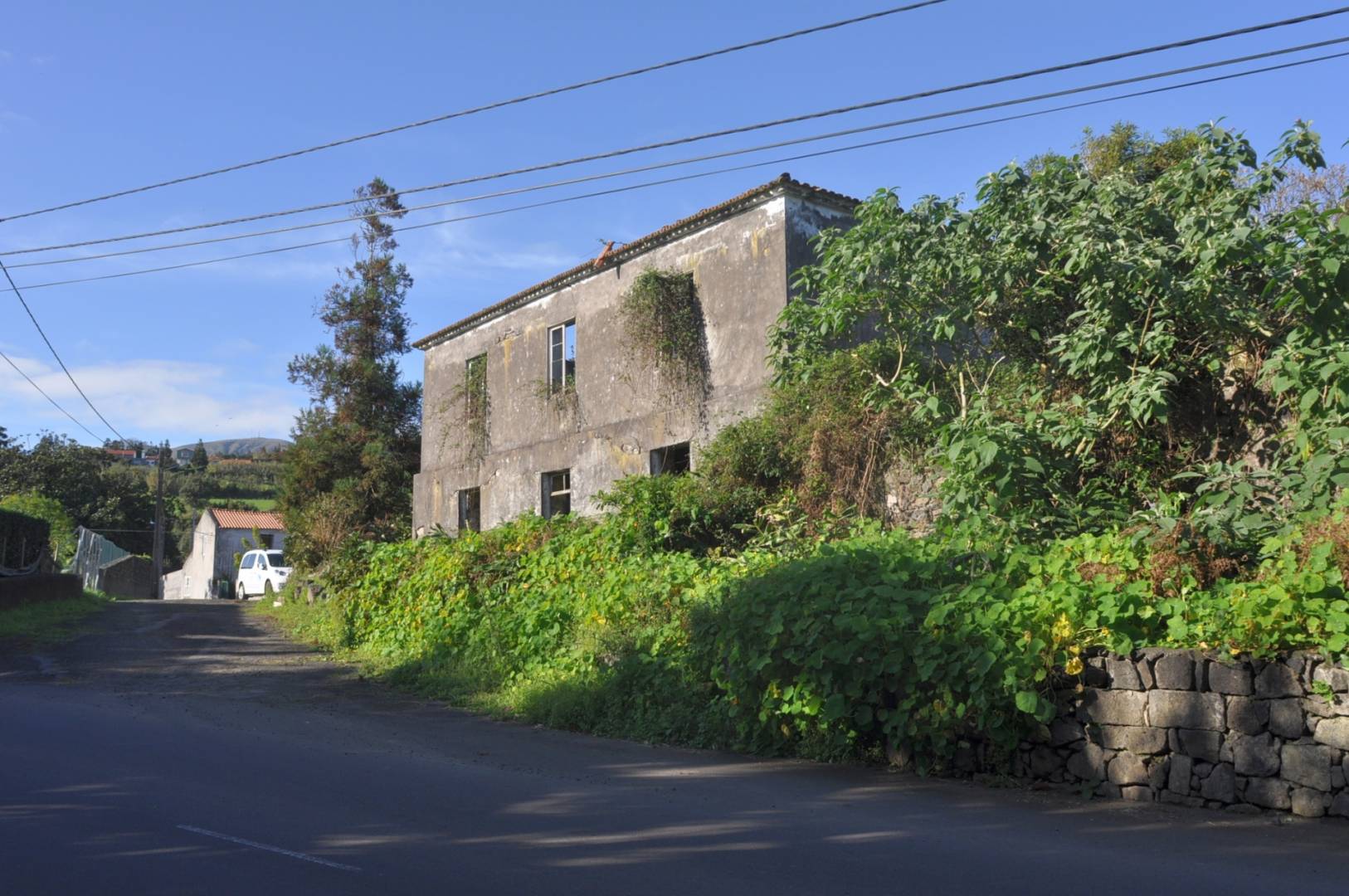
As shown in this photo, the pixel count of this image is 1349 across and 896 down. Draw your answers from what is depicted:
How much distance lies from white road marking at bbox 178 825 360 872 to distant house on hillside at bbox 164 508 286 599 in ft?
162

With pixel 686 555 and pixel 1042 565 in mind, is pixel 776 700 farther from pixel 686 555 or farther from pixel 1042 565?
pixel 686 555

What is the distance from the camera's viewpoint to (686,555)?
513 inches

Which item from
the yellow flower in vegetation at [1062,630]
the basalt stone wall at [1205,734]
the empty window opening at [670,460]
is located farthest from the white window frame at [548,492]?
the yellow flower in vegetation at [1062,630]

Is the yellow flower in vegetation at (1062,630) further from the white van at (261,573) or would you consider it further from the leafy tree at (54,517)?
the leafy tree at (54,517)

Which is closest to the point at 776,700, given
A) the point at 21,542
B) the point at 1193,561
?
the point at 1193,561

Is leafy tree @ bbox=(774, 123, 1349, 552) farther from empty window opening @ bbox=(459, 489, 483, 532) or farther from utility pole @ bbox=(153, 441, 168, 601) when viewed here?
utility pole @ bbox=(153, 441, 168, 601)

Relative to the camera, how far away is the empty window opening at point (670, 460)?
18.9m

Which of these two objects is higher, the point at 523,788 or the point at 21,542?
the point at 21,542

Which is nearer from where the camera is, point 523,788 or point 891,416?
point 523,788

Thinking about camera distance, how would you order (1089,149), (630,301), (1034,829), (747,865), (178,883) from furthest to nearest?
1. (1089,149)
2. (630,301)
3. (1034,829)
4. (747,865)
5. (178,883)

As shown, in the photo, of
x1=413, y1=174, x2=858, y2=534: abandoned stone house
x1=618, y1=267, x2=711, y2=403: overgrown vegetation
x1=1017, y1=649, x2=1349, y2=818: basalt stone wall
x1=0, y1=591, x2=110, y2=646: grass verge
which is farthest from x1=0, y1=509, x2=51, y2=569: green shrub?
x1=1017, y1=649, x2=1349, y2=818: basalt stone wall

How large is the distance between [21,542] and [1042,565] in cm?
2770

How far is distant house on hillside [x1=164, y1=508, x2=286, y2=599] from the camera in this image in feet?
180

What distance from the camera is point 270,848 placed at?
19.3ft
